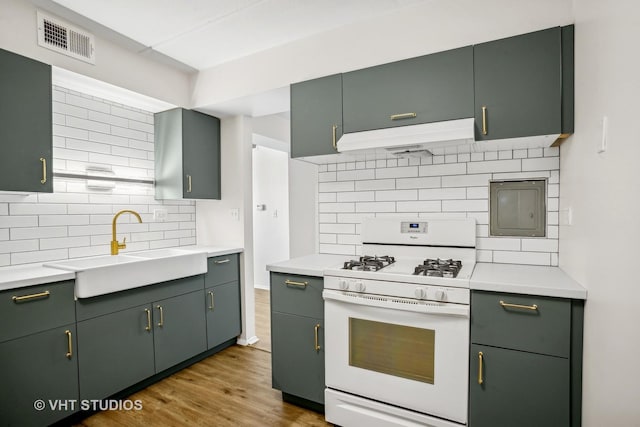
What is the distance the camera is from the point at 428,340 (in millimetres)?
1791

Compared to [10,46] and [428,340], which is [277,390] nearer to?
[428,340]

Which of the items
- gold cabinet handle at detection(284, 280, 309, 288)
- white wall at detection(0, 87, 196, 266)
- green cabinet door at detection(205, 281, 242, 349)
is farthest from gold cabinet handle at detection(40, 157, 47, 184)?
gold cabinet handle at detection(284, 280, 309, 288)

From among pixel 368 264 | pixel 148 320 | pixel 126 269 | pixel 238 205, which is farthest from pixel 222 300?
pixel 368 264

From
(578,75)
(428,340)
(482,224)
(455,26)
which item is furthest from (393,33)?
(428,340)

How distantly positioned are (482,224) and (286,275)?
135 centimetres

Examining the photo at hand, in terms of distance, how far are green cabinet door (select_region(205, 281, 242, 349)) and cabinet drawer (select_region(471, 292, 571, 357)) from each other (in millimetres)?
2179

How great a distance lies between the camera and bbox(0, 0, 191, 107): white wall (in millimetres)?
2053

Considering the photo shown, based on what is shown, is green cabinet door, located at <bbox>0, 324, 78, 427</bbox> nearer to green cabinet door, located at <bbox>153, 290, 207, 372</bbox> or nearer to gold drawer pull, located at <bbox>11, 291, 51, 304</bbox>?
gold drawer pull, located at <bbox>11, 291, 51, 304</bbox>

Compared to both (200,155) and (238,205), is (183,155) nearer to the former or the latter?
(200,155)

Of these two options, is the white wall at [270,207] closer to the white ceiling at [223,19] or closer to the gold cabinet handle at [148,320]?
the white ceiling at [223,19]

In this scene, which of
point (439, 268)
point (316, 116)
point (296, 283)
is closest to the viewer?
point (439, 268)

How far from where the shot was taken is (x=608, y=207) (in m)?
1.25

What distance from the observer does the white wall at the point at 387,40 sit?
190 cm

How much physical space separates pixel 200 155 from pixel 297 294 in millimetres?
1777
